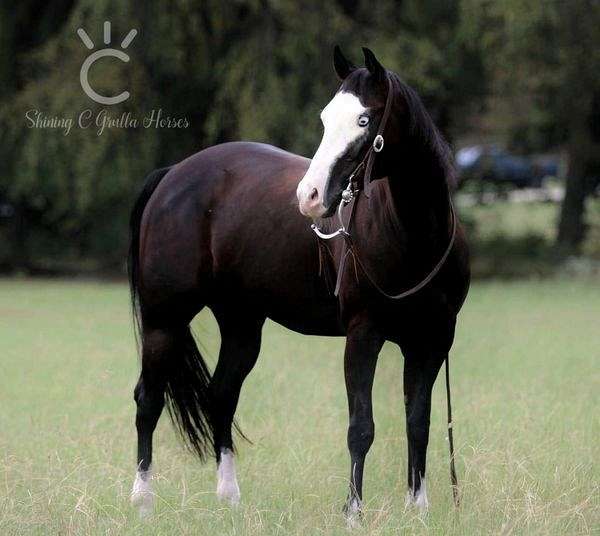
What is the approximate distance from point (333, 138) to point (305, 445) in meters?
2.72

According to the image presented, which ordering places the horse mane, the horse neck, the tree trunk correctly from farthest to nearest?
the tree trunk, the horse neck, the horse mane

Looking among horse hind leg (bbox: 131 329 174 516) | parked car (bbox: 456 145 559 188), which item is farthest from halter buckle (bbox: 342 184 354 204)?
parked car (bbox: 456 145 559 188)

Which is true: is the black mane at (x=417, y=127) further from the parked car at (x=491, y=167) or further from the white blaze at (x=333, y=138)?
the parked car at (x=491, y=167)

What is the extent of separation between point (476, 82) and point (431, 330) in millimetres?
14738

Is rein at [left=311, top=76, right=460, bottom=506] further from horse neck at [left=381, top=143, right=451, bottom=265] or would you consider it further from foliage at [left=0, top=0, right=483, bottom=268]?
foliage at [left=0, top=0, right=483, bottom=268]

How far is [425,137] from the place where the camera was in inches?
194

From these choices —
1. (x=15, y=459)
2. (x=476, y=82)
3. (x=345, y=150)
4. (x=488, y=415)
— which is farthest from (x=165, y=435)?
(x=476, y=82)

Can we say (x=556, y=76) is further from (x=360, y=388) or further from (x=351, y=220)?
(x=360, y=388)

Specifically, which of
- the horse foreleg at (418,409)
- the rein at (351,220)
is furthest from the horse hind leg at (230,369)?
the horse foreleg at (418,409)

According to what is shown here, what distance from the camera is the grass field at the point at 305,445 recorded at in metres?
5.11

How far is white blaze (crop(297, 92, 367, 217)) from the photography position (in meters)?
4.60

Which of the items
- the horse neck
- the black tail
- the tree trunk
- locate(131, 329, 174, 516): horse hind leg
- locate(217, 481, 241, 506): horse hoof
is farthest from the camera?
the tree trunk

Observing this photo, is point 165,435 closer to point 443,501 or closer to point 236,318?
point 236,318

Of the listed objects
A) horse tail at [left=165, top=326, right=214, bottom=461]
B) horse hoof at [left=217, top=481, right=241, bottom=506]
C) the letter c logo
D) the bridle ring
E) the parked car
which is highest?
the letter c logo
